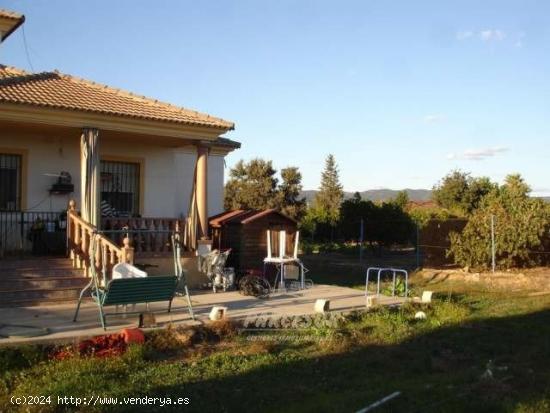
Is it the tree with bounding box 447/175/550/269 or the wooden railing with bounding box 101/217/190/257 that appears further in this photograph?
the tree with bounding box 447/175/550/269

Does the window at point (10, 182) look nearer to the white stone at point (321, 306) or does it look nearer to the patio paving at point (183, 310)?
the patio paving at point (183, 310)

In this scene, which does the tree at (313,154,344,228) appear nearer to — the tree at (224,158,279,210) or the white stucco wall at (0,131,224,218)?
the tree at (224,158,279,210)

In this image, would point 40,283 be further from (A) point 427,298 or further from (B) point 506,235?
(B) point 506,235

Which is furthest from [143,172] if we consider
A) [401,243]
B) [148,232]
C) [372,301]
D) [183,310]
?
[401,243]

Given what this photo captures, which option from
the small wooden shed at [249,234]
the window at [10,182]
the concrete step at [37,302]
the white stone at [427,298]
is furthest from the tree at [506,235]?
the window at [10,182]

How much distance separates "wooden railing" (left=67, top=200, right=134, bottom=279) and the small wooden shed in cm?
316

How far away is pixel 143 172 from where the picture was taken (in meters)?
15.9

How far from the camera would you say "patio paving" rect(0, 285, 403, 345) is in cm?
846

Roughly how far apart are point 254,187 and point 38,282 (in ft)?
109

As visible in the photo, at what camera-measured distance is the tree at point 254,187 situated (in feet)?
142

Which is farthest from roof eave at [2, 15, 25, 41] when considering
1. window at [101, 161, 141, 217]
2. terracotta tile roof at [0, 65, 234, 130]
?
window at [101, 161, 141, 217]

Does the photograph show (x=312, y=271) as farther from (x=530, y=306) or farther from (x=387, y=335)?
(x=387, y=335)

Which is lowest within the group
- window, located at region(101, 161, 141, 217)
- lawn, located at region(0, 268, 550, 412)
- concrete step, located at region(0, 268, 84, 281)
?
lawn, located at region(0, 268, 550, 412)

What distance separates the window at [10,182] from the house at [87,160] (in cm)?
2
